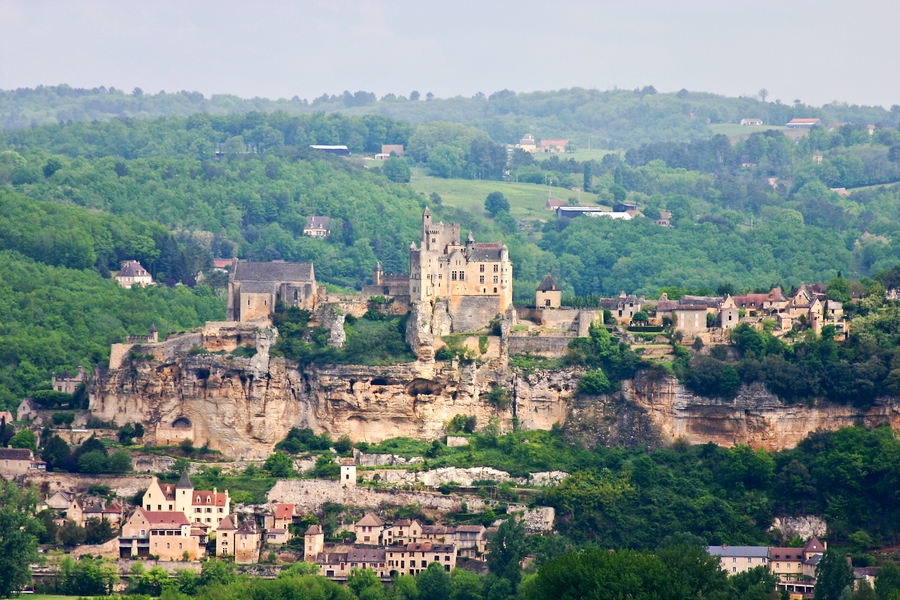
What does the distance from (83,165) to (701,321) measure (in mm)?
66938

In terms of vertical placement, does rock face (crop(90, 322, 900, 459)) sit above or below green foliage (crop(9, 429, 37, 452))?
above

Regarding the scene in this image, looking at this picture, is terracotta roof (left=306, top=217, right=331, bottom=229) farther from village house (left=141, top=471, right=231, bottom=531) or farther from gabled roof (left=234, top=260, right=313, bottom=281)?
village house (left=141, top=471, right=231, bottom=531)

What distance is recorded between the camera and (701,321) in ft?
302

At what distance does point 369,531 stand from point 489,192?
3122 inches

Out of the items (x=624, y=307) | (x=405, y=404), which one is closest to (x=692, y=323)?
(x=624, y=307)

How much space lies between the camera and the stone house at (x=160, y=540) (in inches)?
3246

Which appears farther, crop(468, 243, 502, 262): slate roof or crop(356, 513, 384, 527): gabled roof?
crop(468, 243, 502, 262): slate roof

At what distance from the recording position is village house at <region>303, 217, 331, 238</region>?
142m

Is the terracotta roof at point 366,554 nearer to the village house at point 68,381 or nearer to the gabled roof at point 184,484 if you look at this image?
the gabled roof at point 184,484

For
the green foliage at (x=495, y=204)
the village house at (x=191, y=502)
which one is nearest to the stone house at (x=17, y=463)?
the village house at (x=191, y=502)

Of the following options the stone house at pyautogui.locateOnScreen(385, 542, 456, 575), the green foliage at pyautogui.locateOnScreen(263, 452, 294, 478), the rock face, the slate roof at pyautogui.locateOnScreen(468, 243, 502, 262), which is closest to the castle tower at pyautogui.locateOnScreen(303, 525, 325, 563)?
the stone house at pyautogui.locateOnScreen(385, 542, 456, 575)

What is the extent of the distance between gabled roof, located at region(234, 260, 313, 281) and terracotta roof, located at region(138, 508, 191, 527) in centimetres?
1390

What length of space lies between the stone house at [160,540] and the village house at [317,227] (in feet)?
197

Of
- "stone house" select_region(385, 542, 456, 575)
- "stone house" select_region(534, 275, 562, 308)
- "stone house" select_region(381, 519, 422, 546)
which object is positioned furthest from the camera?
"stone house" select_region(534, 275, 562, 308)
